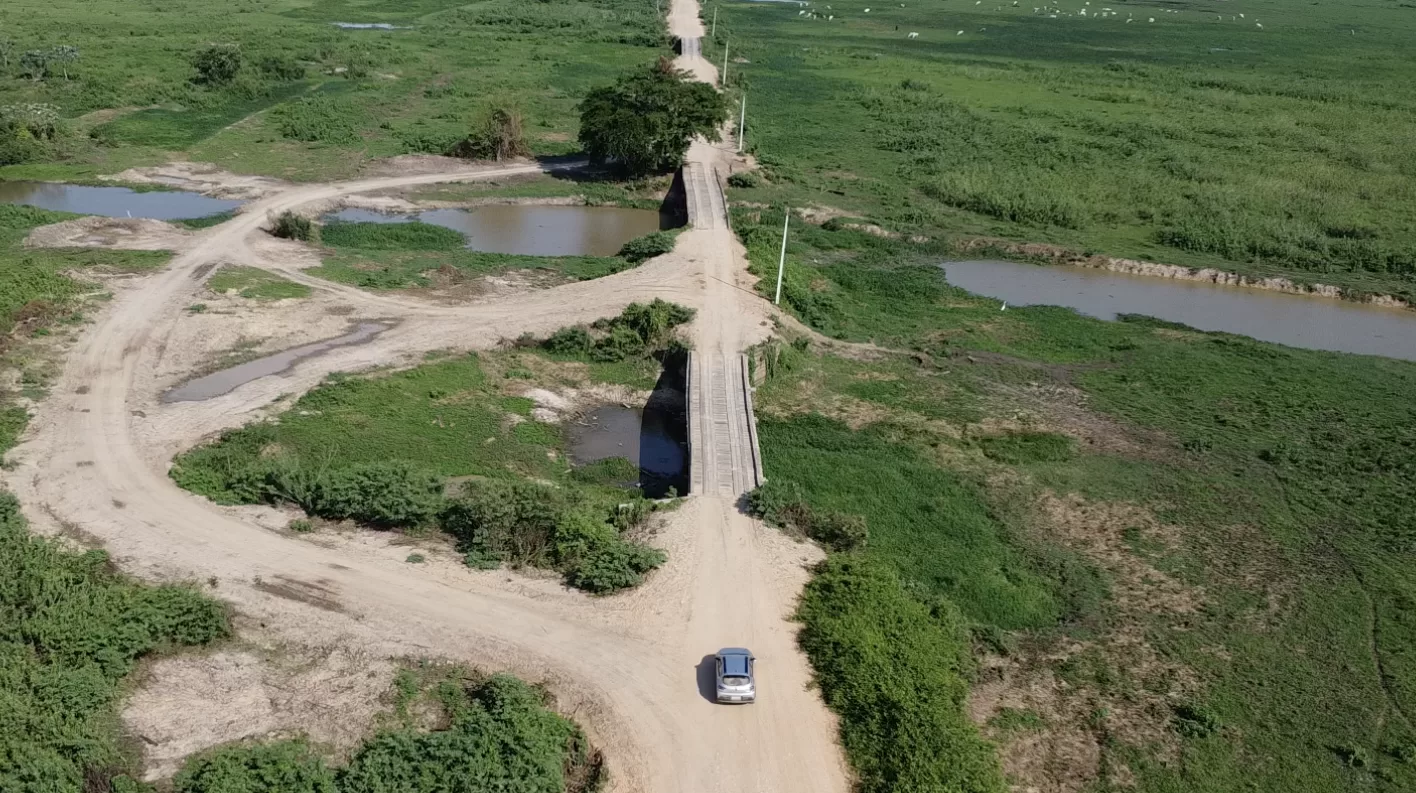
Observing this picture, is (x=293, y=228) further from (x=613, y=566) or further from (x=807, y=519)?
(x=807, y=519)

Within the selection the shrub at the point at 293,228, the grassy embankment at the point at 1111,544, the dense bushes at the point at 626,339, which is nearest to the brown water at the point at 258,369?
the dense bushes at the point at 626,339

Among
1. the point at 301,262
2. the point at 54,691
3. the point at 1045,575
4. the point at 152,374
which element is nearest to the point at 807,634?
the point at 1045,575

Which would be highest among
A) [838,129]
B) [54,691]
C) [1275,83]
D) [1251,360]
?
[1275,83]

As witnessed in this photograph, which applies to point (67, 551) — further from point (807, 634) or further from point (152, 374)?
point (807, 634)

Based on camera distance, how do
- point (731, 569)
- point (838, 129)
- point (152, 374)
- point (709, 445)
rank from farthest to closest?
point (838, 129), point (152, 374), point (709, 445), point (731, 569)

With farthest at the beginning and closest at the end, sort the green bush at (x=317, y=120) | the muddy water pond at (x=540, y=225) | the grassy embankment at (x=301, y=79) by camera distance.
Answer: the green bush at (x=317, y=120), the grassy embankment at (x=301, y=79), the muddy water pond at (x=540, y=225)

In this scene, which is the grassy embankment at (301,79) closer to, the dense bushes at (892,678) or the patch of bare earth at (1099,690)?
the dense bushes at (892,678)

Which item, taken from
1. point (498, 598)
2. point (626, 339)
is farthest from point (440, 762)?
point (626, 339)
